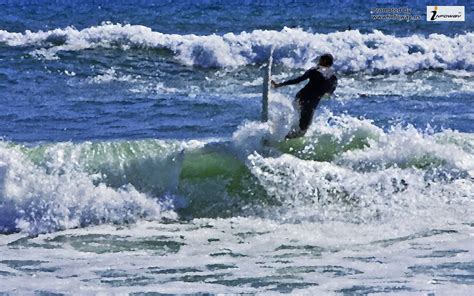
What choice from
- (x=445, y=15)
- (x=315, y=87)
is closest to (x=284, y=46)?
(x=445, y=15)

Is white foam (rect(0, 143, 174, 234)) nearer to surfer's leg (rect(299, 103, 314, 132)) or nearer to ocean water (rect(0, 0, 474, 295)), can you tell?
ocean water (rect(0, 0, 474, 295))

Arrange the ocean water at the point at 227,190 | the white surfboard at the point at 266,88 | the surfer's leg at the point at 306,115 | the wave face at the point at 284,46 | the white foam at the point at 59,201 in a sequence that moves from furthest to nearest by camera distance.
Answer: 1. the wave face at the point at 284,46
2. the surfer's leg at the point at 306,115
3. the white surfboard at the point at 266,88
4. the white foam at the point at 59,201
5. the ocean water at the point at 227,190

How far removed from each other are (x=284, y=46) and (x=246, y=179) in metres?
16.1

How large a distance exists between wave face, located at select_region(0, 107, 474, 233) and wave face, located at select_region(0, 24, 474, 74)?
1273 cm

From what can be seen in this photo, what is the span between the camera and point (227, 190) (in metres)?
12.8

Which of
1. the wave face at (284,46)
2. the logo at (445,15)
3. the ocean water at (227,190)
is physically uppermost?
the logo at (445,15)

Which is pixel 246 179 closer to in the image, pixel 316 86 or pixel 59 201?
pixel 316 86

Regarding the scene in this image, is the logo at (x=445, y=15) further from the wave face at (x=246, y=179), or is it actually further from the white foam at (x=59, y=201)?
the white foam at (x=59, y=201)

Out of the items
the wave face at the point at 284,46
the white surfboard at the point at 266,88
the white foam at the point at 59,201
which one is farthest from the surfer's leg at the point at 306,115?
the wave face at the point at 284,46

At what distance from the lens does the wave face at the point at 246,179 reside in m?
11.8

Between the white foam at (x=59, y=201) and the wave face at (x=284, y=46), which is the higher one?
the wave face at (x=284, y=46)

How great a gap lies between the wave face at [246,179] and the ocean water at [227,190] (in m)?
0.02

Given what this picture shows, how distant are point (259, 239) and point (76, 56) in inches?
692

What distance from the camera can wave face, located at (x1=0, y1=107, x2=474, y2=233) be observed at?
11812 millimetres
